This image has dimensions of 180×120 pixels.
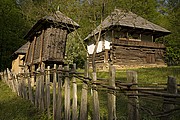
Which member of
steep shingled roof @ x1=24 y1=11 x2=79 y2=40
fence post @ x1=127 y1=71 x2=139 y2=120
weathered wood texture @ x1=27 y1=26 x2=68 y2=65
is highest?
steep shingled roof @ x1=24 y1=11 x2=79 y2=40

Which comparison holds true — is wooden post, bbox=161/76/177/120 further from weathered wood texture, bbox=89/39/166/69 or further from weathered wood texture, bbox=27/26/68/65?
weathered wood texture, bbox=89/39/166/69

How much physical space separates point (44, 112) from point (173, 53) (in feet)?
96.9

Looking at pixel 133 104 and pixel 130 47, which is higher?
pixel 130 47

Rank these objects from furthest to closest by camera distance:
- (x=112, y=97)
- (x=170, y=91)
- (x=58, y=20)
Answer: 1. (x=58, y=20)
2. (x=112, y=97)
3. (x=170, y=91)

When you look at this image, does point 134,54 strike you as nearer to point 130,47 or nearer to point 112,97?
point 130,47

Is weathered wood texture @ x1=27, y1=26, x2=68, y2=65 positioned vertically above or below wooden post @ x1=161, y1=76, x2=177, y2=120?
above

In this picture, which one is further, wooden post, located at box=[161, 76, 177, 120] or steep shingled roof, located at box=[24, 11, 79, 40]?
steep shingled roof, located at box=[24, 11, 79, 40]

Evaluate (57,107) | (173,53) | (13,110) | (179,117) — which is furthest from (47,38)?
(173,53)

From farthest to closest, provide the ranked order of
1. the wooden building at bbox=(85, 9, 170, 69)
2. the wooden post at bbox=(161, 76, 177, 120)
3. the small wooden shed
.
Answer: the wooden building at bbox=(85, 9, 170, 69), the small wooden shed, the wooden post at bbox=(161, 76, 177, 120)

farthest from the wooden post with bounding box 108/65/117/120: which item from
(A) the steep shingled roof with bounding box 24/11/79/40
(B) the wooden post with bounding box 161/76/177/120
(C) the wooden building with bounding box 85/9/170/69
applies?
(C) the wooden building with bounding box 85/9/170/69

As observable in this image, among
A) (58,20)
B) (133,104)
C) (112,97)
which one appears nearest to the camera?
(133,104)

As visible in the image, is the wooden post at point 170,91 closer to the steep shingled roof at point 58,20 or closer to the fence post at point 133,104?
the fence post at point 133,104

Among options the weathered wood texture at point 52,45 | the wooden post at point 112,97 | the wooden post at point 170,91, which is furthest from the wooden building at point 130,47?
the wooden post at point 170,91

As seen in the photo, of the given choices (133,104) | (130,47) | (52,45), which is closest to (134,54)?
(130,47)
